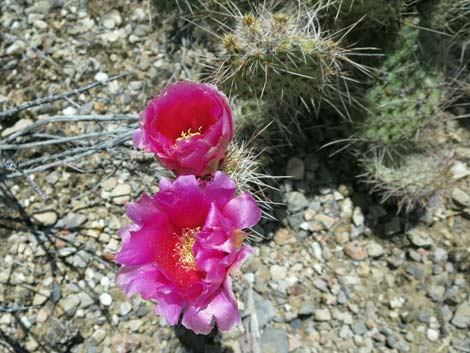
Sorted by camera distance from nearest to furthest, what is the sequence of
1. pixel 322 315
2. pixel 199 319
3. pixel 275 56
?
pixel 199 319 < pixel 275 56 < pixel 322 315

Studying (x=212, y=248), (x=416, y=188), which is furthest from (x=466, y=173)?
(x=212, y=248)

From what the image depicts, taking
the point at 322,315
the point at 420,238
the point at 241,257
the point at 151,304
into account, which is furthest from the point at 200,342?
the point at 420,238

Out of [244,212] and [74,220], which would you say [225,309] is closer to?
[244,212]

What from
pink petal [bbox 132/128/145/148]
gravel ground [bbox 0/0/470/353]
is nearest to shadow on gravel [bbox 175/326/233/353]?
gravel ground [bbox 0/0/470/353]

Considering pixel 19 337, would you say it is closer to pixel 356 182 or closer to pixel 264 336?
pixel 264 336

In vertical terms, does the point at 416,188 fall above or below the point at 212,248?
below
